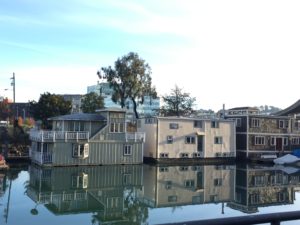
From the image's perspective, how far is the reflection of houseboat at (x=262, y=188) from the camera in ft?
79.5

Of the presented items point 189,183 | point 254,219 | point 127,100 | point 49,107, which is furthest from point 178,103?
point 254,219

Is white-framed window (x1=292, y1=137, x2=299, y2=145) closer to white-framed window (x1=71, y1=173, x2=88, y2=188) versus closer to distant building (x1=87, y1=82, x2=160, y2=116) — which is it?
distant building (x1=87, y1=82, x2=160, y2=116)

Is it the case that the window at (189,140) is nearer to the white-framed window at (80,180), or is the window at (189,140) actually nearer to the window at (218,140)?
the window at (218,140)

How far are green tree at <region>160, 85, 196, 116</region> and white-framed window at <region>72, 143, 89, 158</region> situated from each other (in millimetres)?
27198

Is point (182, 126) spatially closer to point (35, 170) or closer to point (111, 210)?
point (35, 170)

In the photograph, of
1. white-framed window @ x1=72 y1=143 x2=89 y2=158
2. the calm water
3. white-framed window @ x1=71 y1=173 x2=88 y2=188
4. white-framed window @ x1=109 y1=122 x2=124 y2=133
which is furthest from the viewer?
white-framed window @ x1=109 y1=122 x2=124 y2=133

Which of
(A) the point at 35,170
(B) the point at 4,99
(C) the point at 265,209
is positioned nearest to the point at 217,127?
(A) the point at 35,170

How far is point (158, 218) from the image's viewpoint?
61.4 ft

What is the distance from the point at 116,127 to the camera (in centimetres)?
4066

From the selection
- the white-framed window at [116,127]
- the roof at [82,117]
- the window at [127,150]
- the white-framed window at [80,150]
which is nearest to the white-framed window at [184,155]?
the window at [127,150]

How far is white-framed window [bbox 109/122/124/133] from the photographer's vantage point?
4041cm

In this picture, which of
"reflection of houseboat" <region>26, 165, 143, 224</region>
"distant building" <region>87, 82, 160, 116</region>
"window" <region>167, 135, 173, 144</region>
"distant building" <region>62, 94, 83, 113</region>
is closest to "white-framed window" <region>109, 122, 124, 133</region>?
A: "reflection of houseboat" <region>26, 165, 143, 224</region>

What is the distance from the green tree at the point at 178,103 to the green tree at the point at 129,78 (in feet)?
25.7

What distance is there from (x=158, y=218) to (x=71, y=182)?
37.6 ft
